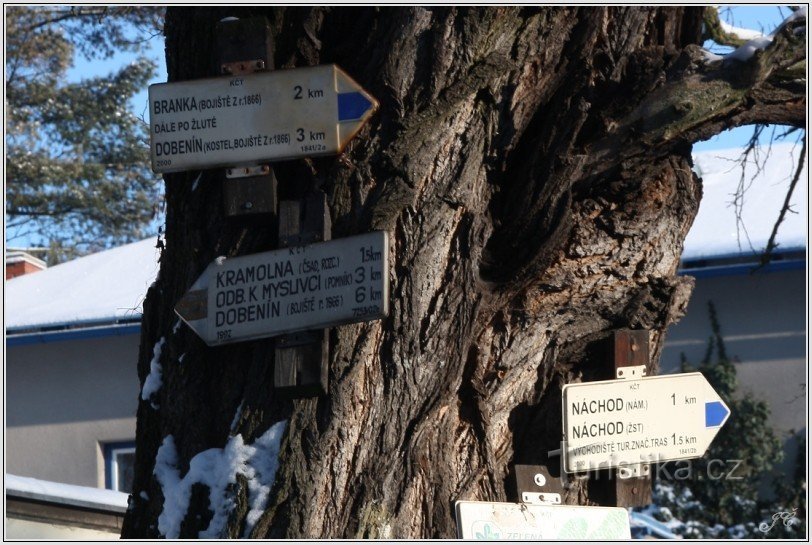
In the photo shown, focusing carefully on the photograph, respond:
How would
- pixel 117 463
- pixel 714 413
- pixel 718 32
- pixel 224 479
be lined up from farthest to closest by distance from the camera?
pixel 117 463 < pixel 718 32 < pixel 714 413 < pixel 224 479

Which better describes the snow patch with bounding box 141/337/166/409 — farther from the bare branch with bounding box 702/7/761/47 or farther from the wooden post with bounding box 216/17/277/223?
the bare branch with bounding box 702/7/761/47

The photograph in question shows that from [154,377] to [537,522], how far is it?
1.21m

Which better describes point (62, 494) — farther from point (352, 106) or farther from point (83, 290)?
point (83, 290)

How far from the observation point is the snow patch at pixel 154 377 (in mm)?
3250

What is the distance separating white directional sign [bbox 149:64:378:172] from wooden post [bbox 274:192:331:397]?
0.16 metres

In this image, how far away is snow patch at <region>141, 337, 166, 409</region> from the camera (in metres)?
3.25

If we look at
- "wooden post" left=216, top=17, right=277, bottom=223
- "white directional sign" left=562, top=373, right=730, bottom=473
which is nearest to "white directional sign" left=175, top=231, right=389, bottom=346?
"wooden post" left=216, top=17, right=277, bottom=223

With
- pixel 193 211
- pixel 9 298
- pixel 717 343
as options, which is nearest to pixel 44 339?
pixel 9 298

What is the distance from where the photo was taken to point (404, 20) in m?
3.20

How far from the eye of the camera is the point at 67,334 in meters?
12.8

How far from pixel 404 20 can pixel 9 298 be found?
40.6 feet

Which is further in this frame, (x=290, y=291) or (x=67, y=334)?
(x=67, y=334)

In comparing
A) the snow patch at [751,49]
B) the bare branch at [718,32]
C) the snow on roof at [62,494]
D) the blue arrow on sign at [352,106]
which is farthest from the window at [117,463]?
the snow patch at [751,49]

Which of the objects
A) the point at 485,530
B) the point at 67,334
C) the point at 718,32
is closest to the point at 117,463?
the point at 67,334
